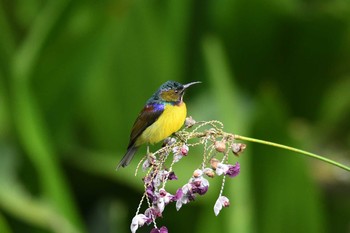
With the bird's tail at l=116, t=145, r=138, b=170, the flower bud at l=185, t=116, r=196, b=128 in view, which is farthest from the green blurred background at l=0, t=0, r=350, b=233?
the flower bud at l=185, t=116, r=196, b=128

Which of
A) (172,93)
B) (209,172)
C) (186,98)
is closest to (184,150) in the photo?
(209,172)

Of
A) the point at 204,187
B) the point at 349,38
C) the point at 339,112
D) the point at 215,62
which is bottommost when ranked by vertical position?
the point at 204,187

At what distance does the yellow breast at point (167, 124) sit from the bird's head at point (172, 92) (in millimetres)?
11

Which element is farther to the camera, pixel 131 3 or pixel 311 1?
pixel 311 1

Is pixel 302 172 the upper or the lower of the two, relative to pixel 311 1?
lower

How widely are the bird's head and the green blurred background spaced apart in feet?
2.88

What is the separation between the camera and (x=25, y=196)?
9.14 feet

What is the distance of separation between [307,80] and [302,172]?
124 cm

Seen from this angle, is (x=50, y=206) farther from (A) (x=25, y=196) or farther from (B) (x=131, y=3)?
(B) (x=131, y=3)

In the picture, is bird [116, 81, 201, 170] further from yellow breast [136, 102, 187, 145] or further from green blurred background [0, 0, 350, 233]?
green blurred background [0, 0, 350, 233]

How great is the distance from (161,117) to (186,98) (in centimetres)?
220

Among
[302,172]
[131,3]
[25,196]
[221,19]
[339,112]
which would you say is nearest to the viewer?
[302,172]

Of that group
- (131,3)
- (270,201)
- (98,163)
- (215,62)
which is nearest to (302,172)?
(270,201)

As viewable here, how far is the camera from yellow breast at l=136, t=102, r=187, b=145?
115 cm
